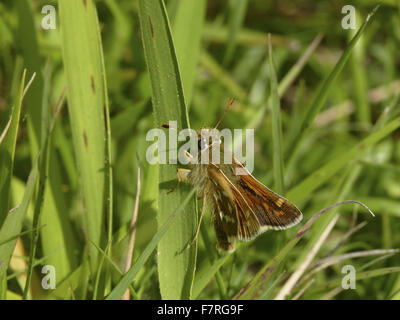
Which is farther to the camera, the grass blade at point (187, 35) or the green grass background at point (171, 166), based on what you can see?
the grass blade at point (187, 35)

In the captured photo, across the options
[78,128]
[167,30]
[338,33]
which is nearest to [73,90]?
[78,128]

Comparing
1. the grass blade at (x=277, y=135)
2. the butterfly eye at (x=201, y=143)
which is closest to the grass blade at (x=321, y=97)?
the grass blade at (x=277, y=135)

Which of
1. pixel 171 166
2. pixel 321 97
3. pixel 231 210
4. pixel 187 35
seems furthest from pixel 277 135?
pixel 187 35

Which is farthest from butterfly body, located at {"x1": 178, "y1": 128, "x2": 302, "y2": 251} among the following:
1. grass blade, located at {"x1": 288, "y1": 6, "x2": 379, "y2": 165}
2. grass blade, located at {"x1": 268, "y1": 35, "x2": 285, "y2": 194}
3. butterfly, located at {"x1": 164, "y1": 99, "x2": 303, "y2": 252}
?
grass blade, located at {"x1": 288, "y1": 6, "x2": 379, "y2": 165}

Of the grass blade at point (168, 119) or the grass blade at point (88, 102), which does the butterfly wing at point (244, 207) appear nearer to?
the grass blade at point (168, 119)

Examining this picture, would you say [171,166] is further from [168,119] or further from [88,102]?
[88,102]
